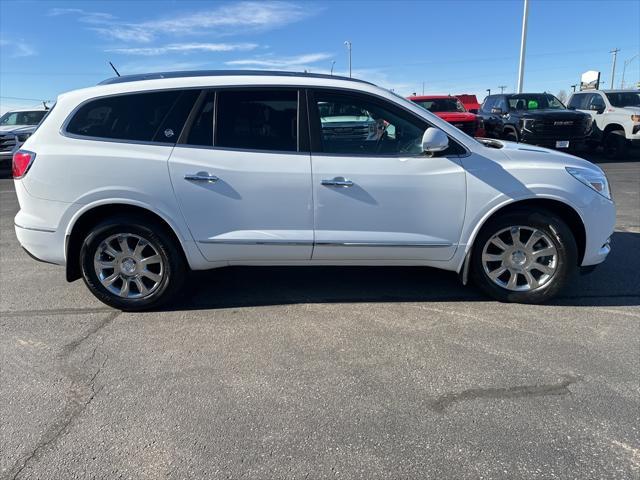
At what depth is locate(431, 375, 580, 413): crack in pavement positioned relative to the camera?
272cm

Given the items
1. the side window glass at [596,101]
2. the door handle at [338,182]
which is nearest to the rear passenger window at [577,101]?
the side window glass at [596,101]

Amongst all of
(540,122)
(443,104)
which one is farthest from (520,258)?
(443,104)

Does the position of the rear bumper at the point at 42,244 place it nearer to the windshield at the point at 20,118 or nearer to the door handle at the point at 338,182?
the door handle at the point at 338,182

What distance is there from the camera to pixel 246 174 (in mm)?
3680

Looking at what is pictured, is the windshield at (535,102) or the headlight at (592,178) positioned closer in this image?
the headlight at (592,178)

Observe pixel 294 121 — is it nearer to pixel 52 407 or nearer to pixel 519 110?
pixel 52 407

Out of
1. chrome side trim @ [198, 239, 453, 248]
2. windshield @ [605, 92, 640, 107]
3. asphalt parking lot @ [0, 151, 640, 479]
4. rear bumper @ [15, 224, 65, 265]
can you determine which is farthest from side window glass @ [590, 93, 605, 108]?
rear bumper @ [15, 224, 65, 265]

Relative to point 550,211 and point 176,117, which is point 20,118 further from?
point 550,211

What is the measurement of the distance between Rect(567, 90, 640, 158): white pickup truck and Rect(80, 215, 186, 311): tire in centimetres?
1441

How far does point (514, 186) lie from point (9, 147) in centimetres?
1479

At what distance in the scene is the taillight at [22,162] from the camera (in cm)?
375

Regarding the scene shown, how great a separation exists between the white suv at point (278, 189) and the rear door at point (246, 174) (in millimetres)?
11

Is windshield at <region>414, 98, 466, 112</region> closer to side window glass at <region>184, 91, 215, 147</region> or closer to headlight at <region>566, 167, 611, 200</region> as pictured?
headlight at <region>566, 167, 611, 200</region>

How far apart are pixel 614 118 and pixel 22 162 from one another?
15455 mm
